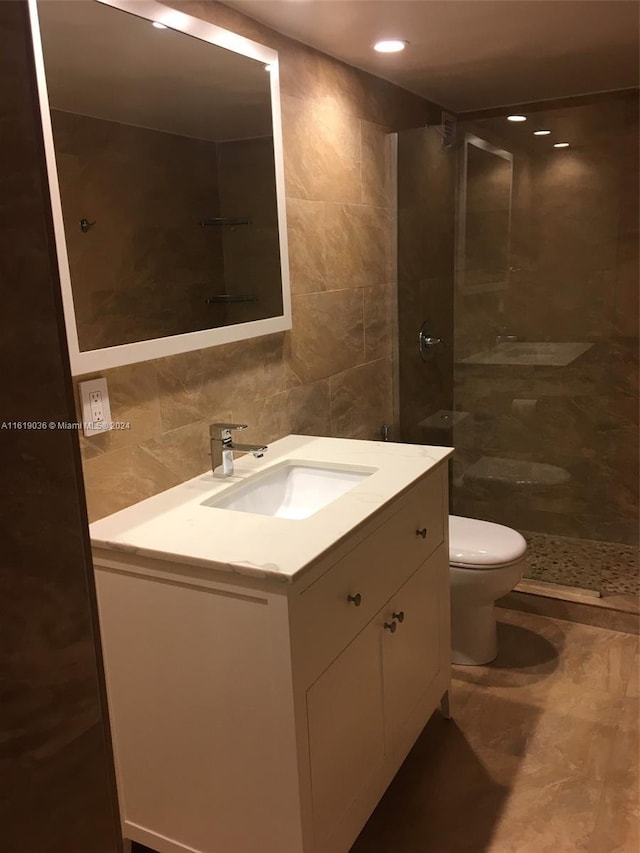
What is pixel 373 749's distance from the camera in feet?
5.69

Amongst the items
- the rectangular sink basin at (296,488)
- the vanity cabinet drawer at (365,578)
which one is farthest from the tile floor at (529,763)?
the rectangular sink basin at (296,488)

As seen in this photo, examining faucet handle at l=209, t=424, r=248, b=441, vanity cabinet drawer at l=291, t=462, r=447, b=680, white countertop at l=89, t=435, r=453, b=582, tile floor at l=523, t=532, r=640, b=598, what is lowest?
tile floor at l=523, t=532, r=640, b=598

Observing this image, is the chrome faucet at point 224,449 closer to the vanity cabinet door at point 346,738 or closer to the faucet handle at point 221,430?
the faucet handle at point 221,430

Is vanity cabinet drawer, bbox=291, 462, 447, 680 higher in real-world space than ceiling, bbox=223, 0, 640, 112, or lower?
lower

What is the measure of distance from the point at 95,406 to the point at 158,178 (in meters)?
0.60

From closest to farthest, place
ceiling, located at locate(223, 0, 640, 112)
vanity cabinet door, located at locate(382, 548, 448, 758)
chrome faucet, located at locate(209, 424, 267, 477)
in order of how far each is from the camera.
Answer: vanity cabinet door, located at locate(382, 548, 448, 758)
chrome faucet, located at locate(209, 424, 267, 477)
ceiling, located at locate(223, 0, 640, 112)

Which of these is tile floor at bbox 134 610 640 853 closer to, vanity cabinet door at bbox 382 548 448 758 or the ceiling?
vanity cabinet door at bbox 382 548 448 758

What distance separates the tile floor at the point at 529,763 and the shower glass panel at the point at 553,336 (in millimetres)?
637

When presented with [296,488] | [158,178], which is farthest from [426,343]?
[158,178]

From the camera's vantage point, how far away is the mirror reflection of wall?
1556 millimetres

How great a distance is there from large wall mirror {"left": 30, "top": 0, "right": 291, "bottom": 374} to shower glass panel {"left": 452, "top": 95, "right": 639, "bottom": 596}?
133 cm

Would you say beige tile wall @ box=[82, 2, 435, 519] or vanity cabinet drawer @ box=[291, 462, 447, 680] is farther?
beige tile wall @ box=[82, 2, 435, 519]

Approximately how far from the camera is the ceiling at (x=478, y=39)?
6.85ft

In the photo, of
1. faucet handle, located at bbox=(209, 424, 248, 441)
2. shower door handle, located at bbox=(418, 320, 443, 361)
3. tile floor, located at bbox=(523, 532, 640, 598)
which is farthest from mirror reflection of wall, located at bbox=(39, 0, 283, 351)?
tile floor, located at bbox=(523, 532, 640, 598)
